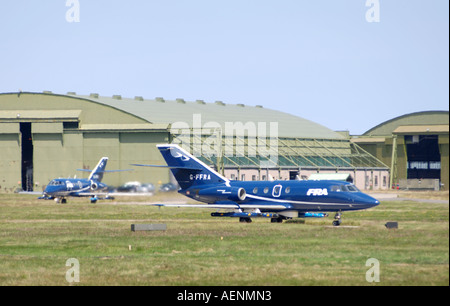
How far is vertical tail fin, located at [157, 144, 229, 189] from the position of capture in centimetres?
5738

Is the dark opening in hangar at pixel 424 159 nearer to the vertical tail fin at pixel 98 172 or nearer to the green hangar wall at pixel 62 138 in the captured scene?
the green hangar wall at pixel 62 138

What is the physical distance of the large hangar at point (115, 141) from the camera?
110062 mm

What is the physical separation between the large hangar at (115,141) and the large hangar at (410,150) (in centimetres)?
1553

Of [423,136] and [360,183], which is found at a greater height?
[423,136]

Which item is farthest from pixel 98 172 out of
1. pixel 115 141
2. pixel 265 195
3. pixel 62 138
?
pixel 265 195

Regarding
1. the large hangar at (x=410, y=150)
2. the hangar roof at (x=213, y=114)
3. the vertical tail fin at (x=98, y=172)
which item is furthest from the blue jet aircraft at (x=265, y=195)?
the large hangar at (x=410, y=150)

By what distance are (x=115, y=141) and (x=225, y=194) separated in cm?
5876

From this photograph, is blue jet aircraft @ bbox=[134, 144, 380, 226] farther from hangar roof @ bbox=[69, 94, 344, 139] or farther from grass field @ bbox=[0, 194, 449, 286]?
hangar roof @ bbox=[69, 94, 344, 139]

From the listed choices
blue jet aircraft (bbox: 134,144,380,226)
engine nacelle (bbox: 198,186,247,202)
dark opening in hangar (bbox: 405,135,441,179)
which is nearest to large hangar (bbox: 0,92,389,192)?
dark opening in hangar (bbox: 405,135,441,179)

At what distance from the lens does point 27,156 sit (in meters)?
119

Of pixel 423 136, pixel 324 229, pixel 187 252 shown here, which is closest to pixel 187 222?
pixel 324 229

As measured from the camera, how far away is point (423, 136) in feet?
436

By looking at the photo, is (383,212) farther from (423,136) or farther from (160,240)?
(423,136)
